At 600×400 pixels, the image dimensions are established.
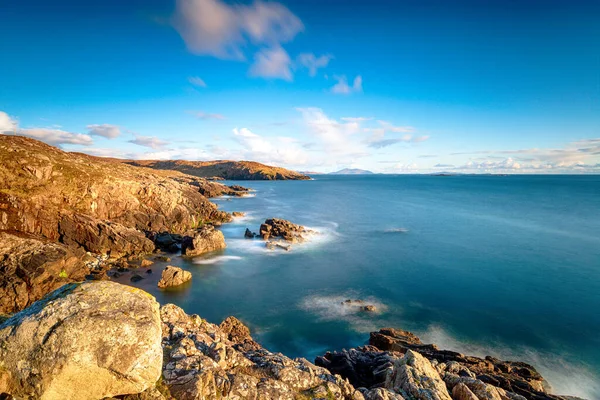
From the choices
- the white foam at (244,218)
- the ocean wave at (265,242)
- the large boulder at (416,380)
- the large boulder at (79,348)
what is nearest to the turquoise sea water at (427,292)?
the ocean wave at (265,242)

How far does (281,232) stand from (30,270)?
33.4 meters

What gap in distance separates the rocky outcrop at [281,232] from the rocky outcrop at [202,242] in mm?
8851

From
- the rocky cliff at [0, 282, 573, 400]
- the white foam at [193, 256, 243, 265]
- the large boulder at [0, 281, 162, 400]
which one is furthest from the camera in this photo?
the white foam at [193, 256, 243, 265]

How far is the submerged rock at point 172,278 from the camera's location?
30484mm

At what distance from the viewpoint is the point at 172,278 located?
30.9 meters

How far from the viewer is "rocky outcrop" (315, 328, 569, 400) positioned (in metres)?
11.1

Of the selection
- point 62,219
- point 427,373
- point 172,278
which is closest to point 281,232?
point 172,278

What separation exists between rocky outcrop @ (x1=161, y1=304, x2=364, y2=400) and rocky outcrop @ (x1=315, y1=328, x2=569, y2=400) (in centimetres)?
201

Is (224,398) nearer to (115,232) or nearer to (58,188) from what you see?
(115,232)

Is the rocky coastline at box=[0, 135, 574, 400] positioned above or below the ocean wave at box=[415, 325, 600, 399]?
above

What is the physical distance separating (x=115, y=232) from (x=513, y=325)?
43.8 meters

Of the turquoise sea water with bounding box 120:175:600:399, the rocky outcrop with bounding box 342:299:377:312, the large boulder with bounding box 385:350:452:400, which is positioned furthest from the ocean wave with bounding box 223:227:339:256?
the large boulder with bounding box 385:350:452:400

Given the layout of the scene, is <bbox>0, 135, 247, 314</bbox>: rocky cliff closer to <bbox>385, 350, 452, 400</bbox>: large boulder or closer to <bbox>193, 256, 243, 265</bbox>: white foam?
<bbox>193, 256, 243, 265</bbox>: white foam

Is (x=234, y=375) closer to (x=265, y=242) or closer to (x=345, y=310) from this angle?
(x=345, y=310)
